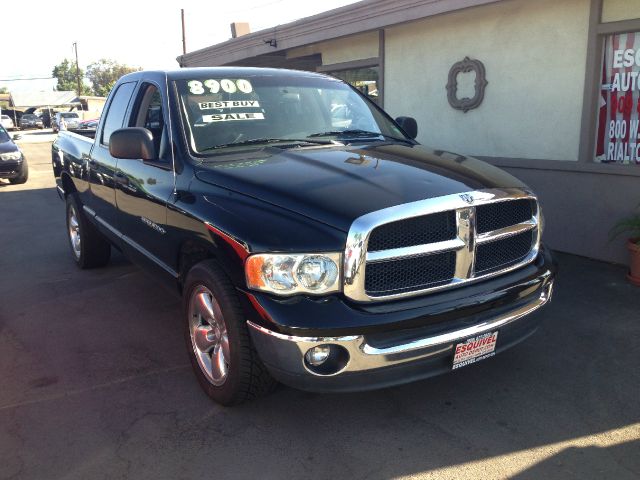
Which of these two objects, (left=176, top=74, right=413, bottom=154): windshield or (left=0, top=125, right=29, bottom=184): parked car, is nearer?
(left=176, top=74, right=413, bottom=154): windshield

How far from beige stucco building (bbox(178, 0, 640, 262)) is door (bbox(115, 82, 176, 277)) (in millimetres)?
4356

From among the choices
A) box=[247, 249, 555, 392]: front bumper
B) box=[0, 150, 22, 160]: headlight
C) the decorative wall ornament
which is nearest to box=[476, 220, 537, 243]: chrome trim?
box=[247, 249, 555, 392]: front bumper

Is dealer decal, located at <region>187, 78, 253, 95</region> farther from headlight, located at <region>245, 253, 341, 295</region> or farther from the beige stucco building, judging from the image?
the beige stucco building

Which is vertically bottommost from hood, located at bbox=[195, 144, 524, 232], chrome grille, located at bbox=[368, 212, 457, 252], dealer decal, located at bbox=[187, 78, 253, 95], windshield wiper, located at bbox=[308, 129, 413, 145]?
chrome grille, located at bbox=[368, 212, 457, 252]

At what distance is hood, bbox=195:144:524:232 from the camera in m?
2.87

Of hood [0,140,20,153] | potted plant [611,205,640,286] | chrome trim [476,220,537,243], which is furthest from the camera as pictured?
hood [0,140,20,153]

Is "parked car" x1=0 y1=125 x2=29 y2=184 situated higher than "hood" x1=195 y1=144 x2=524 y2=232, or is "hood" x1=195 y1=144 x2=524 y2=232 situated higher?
"hood" x1=195 y1=144 x2=524 y2=232

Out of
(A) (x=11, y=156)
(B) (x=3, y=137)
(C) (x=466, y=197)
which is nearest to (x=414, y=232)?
(C) (x=466, y=197)

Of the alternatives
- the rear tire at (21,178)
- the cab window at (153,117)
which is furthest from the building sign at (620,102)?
the rear tire at (21,178)

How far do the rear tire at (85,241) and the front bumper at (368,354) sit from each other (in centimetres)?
384

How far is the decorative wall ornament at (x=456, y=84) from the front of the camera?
7.48 meters

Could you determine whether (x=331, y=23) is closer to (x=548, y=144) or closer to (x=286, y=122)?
(x=548, y=144)

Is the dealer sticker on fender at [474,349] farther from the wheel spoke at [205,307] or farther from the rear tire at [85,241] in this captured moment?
the rear tire at [85,241]

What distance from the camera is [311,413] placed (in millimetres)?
3336
